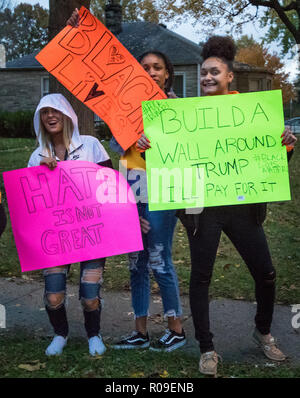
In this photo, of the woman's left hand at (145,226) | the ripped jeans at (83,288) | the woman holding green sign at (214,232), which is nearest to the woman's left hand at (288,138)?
the woman holding green sign at (214,232)

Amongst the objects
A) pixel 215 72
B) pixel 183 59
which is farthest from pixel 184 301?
pixel 183 59

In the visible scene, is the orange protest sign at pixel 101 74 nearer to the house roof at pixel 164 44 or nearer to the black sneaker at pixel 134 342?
the black sneaker at pixel 134 342

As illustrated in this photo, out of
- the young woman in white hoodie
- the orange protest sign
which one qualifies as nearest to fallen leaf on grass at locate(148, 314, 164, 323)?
the young woman in white hoodie

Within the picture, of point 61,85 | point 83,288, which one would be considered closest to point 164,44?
point 61,85

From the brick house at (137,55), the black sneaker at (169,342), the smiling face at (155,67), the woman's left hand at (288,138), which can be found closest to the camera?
the woman's left hand at (288,138)

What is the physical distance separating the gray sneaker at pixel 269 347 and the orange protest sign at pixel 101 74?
5.21 feet

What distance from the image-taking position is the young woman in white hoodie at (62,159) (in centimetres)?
349

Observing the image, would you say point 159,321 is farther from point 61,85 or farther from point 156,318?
point 61,85

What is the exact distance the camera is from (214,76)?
3260 millimetres

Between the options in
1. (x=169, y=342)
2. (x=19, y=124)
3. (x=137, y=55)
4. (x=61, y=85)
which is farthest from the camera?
(x=137, y=55)

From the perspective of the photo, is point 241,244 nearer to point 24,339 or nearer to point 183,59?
point 24,339

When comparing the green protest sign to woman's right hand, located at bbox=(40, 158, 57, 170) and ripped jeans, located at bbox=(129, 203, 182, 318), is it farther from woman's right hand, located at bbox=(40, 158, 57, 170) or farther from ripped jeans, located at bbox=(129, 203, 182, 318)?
woman's right hand, located at bbox=(40, 158, 57, 170)

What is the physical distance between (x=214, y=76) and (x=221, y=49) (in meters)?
0.18

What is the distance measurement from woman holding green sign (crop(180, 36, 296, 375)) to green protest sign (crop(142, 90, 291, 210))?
0.09 m
